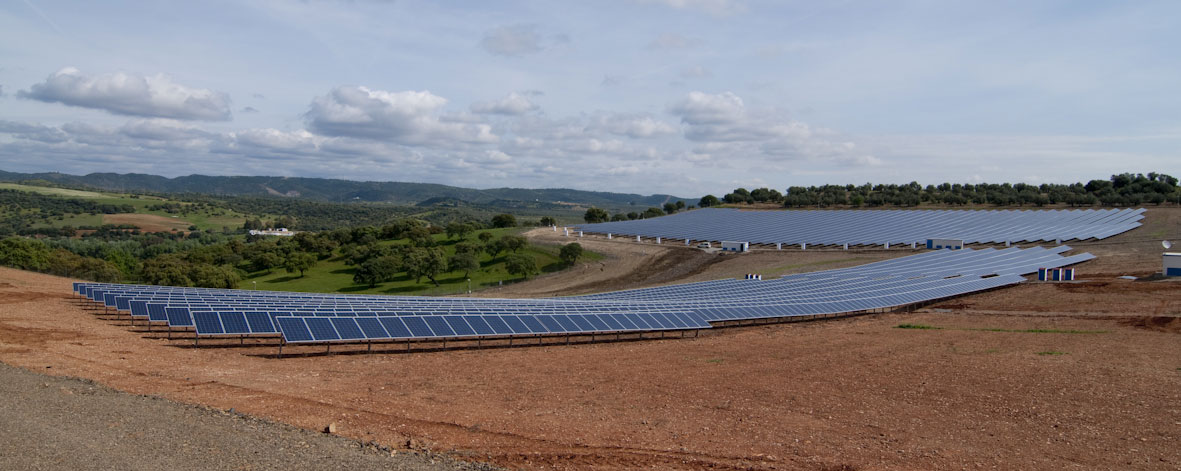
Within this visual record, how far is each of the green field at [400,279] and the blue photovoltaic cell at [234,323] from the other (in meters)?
41.8

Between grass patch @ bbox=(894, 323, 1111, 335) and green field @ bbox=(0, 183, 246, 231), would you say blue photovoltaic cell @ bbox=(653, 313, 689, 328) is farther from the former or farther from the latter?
green field @ bbox=(0, 183, 246, 231)

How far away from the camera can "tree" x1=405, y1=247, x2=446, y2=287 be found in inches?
2665

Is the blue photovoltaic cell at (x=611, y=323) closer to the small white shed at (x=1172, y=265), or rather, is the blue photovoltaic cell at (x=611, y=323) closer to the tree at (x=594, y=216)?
the small white shed at (x=1172, y=265)

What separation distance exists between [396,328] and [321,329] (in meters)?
2.02

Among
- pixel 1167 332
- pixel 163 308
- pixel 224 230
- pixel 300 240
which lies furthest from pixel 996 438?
pixel 224 230

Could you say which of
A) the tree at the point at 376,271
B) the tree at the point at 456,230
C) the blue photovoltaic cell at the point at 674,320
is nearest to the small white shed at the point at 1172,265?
the blue photovoltaic cell at the point at 674,320

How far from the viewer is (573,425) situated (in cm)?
1143

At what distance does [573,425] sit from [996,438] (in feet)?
22.8

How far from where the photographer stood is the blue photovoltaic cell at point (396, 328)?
18.8 m

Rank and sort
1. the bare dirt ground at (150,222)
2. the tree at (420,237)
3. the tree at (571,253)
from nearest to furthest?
the tree at (571,253) < the tree at (420,237) < the bare dirt ground at (150,222)

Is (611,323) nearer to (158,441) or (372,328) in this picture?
(372,328)

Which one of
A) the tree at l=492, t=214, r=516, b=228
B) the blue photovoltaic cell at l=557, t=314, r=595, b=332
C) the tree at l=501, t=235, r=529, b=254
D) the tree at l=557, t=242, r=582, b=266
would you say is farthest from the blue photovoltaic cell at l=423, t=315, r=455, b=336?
the tree at l=492, t=214, r=516, b=228

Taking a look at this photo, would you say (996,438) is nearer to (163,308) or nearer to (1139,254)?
(163,308)

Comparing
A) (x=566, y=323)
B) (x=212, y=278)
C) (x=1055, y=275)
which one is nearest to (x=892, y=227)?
(x=1055, y=275)
